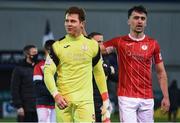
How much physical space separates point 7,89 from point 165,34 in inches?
316

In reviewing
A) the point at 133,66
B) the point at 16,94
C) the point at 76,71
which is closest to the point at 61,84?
the point at 76,71

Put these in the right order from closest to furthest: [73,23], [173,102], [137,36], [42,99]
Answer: [73,23] → [137,36] → [42,99] → [173,102]

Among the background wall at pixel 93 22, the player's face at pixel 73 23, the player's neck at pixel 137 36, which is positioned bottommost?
the player's neck at pixel 137 36

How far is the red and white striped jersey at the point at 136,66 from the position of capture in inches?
437

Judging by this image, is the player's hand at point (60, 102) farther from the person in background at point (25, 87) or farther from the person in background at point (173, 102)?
the person in background at point (173, 102)

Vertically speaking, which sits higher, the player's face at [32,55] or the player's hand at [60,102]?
the player's face at [32,55]

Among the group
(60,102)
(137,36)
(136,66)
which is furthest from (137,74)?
(60,102)

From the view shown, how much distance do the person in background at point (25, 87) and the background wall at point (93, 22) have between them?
61.7 feet

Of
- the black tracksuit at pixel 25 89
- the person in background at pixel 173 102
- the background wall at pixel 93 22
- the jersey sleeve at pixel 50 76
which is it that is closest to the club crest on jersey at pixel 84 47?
the jersey sleeve at pixel 50 76

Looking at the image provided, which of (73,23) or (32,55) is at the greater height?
(73,23)

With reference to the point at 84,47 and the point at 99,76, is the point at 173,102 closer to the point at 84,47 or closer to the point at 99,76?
the point at 99,76

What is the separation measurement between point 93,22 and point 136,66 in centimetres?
2389

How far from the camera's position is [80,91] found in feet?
32.0

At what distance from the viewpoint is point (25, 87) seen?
1560 cm
